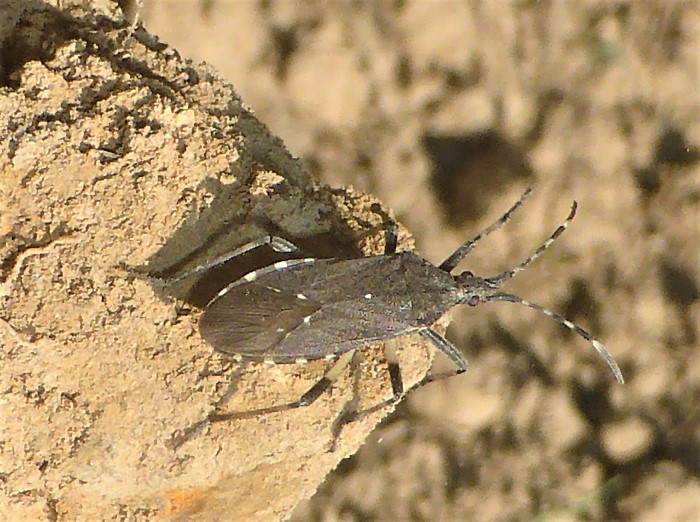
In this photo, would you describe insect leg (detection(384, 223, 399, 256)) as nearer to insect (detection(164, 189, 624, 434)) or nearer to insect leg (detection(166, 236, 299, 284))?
insect (detection(164, 189, 624, 434))

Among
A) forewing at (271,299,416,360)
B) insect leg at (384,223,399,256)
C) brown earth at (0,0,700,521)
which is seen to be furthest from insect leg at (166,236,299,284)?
brown earth at (0,0,700,521)

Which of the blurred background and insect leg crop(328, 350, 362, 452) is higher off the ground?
the blurred background

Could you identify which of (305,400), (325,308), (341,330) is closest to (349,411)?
(305,400)

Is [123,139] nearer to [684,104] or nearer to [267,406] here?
[267,406]

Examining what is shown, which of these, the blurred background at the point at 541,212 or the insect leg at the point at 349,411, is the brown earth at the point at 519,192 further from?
the insect leg at the point at 349,411

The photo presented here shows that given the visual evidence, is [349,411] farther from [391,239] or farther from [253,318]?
[391,239]

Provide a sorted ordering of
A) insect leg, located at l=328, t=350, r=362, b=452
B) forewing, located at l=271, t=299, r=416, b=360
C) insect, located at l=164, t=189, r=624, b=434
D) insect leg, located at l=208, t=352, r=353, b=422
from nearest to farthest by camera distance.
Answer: insect leg, located at l=208, t=352, r=353, b=422 → insect, located at l=164, t=189, r=624, b=434 → insect leg, located at l=328, t=350, r=362, b=452 → forewing, located at l=271, t=299, r=416, b=360

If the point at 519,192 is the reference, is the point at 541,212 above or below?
below

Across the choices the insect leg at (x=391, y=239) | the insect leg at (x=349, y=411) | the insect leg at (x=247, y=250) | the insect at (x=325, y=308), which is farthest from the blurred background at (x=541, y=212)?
the insect leg at (x=247, y=250)

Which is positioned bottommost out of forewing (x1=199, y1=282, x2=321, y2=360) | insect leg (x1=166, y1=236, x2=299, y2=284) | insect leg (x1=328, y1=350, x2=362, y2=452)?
insect leg (x1=328, y1=350, x2=362, y2=452)
